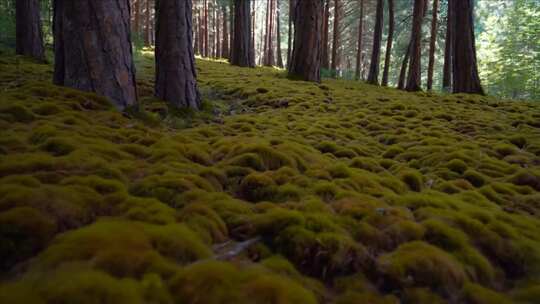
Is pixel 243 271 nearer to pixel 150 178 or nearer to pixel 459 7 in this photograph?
pixel 150 178

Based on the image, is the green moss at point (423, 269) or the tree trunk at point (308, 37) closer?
the green moss at point (423, 269)

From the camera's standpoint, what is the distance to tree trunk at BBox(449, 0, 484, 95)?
362 inches

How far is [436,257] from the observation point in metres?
2.17

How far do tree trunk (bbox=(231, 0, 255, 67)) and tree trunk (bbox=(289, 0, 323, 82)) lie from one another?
17.1 ft

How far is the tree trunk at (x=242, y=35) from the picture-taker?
47.4 ft

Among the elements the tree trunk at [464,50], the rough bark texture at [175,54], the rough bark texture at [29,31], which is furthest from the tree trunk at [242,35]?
the rough bark texture at [175,54]

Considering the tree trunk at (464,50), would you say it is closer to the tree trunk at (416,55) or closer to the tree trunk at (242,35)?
the tree trunk at (416,55)

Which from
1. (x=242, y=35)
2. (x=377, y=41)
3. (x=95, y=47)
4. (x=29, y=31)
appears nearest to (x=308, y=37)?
(x=377, y=41)

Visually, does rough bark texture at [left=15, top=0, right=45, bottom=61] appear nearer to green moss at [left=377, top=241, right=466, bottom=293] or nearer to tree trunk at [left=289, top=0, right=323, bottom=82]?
tree trunk at [left=289, top=0, right=323, bottom=82]

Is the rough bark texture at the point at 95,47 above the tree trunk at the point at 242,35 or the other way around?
the other way around

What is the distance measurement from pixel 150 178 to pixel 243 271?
1.28m

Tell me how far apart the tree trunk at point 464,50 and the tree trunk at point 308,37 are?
143 inches

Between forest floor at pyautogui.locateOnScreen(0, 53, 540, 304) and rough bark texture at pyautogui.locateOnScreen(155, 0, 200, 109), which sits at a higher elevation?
rough bark texture at pyautogui.locateOnScreen(155, 0, 200, 109)

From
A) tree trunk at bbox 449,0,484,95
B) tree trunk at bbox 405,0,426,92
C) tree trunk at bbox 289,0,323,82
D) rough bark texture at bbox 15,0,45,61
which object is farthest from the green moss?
rough bark texture at bbox 15,0,45,61
